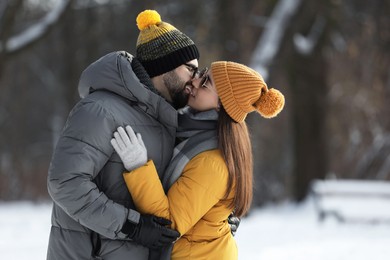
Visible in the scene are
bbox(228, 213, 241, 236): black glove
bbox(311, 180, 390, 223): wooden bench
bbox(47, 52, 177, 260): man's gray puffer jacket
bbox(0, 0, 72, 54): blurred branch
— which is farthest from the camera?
bbox(311, 180, 390, 223): wooden bench

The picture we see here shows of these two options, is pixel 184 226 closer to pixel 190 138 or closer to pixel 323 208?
pixel 190 138

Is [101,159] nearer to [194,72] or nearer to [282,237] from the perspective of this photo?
[194,72]

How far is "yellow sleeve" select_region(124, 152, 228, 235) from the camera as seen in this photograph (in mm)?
3293

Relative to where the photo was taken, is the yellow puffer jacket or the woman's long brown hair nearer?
the yellow puffer jacket

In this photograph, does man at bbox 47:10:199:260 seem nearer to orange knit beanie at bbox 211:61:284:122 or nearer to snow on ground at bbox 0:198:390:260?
orange knit beanie at bbox 211:61:284:122

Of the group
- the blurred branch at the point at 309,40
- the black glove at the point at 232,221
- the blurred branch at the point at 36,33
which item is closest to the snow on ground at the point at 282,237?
the blurred branch at the point at 36,33

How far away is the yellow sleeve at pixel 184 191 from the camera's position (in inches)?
130

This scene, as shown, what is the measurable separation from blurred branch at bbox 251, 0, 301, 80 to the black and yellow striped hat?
308 inches

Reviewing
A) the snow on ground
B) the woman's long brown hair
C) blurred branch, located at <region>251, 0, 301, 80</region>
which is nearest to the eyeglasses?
the woman's long brown hair

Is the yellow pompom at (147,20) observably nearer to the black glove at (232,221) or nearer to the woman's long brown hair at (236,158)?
the woman's long brown hair at (236,158)

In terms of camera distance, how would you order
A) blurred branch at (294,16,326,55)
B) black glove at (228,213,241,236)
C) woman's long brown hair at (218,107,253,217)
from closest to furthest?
woman's long brown hair at (218,107,253,217) < black glove at (228,213,241,236) < blurred branch at (294,16,326,55)

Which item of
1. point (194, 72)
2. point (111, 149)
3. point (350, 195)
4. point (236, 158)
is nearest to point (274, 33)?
point (350, 195)

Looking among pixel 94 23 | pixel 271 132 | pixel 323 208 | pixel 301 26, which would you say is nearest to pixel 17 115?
pixel 271 132

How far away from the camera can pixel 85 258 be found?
11.0ft
